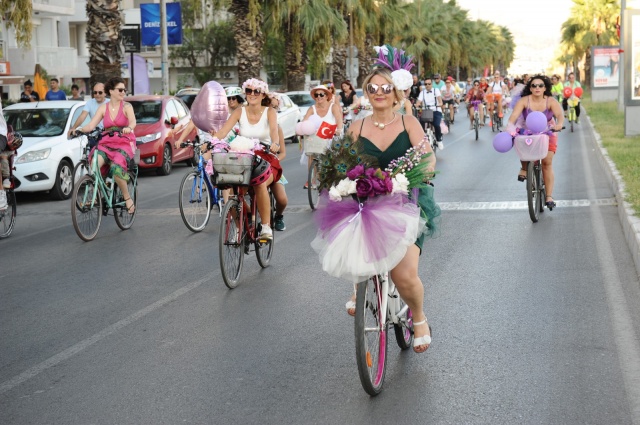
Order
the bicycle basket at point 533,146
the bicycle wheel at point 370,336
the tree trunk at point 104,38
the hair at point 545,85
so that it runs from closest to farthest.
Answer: the bicycle wheel at point 370,336 < the bicycle basket at point 533,146 < the hair at point 545,85 < the tree trunk at point 104,38

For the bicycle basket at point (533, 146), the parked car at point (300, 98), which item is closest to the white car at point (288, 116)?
the parked car at point (300, 98)

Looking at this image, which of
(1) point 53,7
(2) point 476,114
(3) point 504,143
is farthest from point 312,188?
(1) point 53,7

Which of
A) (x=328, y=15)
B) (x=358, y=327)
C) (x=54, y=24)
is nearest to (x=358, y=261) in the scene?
(x=358, y=327)

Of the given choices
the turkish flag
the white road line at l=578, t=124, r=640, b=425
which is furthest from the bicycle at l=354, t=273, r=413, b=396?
the turkish flag

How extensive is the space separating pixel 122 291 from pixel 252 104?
6.94ft

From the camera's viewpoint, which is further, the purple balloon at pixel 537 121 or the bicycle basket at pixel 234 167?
the purple balloon at pixel 537 121

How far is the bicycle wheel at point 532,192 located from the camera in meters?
12.1

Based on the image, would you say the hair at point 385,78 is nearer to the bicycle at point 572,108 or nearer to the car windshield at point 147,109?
the car windshield at point 147,109

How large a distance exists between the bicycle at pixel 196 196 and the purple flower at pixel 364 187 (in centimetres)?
663

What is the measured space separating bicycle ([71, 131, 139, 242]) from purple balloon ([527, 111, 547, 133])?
4.83 m

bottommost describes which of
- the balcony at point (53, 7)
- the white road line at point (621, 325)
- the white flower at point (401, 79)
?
the white road line at point (621, 325)

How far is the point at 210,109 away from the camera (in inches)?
533

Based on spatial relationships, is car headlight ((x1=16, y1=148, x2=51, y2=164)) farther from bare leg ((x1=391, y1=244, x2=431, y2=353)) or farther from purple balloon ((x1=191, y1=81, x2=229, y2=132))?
bare leg ((x1=391, y1=244, x2=431, y2=353))

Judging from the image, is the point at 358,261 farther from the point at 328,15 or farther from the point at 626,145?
the point at 328,15
